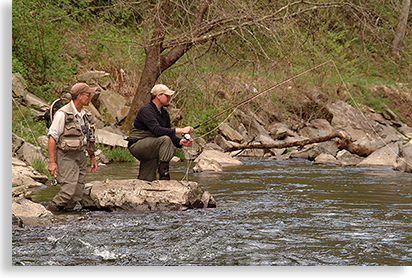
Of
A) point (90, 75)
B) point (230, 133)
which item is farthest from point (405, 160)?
point (90, 75)

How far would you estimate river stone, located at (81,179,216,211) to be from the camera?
218 inches

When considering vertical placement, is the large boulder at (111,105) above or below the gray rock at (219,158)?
above

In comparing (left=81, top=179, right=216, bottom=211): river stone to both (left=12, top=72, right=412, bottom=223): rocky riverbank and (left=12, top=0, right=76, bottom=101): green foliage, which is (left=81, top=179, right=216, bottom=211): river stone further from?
(left=12, top=0, right=76, bottom=101): green foliage

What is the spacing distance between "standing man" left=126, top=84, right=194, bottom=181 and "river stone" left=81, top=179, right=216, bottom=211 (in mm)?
378

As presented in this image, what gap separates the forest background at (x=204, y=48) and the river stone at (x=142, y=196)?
14.9 feet

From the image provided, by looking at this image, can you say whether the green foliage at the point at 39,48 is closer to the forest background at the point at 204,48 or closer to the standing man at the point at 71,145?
the forest background at the point at 204,48

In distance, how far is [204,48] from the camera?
1293 centimetres

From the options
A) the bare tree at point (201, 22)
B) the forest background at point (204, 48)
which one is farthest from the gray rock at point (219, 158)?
the bare tree at point (201, 22)

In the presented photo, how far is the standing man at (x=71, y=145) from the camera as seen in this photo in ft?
16.9

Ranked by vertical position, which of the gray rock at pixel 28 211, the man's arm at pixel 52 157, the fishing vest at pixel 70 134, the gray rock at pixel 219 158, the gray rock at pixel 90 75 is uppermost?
the gray rock at pixel 90 75

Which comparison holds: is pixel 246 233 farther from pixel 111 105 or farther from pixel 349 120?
pixel 349 120

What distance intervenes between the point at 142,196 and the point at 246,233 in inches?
63.9

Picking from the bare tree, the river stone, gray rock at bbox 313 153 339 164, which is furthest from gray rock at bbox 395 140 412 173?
the river stone
